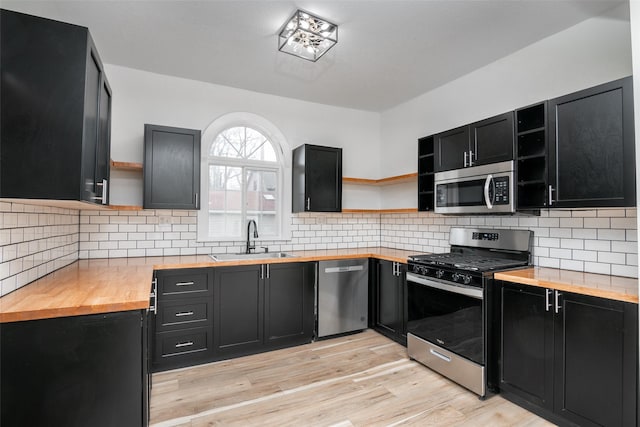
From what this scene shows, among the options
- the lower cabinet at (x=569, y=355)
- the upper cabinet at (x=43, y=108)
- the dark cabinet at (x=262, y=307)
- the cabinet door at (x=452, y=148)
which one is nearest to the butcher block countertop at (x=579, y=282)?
the lower cabinet at (x=569, y=355)

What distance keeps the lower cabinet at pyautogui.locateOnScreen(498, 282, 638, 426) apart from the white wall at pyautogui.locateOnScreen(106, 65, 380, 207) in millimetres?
2683

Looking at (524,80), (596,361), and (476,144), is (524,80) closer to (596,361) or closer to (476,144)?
(476,144)

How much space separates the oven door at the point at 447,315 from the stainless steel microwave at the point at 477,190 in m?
0.69

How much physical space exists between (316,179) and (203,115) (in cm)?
141

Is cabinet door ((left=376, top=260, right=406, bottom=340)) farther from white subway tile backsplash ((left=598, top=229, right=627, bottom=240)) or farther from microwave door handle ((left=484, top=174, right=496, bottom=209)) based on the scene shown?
white subway tile backsplash ((left=598, top=229, right=627, bottom=240))

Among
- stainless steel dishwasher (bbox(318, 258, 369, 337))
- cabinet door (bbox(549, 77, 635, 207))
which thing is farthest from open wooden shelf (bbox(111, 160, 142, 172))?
cabinet door (bbox(549, 77, 635, 207))

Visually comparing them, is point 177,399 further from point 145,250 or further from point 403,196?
point 403,196

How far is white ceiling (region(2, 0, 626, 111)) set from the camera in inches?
88.4

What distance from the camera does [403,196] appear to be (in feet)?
13.6

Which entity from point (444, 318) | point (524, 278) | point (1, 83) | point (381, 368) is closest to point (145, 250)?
point (1, 83)

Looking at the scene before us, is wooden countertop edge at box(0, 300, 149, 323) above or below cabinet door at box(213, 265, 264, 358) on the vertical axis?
above

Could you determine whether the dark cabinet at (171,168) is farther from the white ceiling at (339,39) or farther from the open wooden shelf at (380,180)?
the open wooden shelf at (380,180)

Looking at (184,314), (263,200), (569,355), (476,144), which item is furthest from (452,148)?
(184,314)

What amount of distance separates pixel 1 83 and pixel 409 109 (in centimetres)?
372
